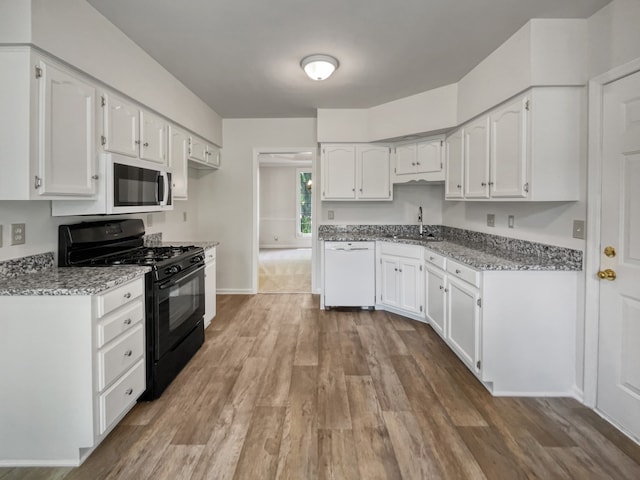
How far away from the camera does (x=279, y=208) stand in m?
10.2

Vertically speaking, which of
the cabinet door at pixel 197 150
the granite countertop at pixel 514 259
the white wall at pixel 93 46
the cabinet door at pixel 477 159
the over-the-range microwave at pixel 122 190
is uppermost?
the white wall at pixel 93 46

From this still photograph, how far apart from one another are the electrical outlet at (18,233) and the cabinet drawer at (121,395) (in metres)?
0.97

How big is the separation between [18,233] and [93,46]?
121 cm

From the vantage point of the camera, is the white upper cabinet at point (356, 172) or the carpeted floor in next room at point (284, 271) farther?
the carpeted floor in next room at point (284, 271)

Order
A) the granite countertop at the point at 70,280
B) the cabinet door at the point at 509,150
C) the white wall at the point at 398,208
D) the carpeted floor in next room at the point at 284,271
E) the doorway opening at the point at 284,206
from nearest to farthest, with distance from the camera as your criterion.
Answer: the granite countertop at the point at 70,280 → the cabinet door at the point at 509,150 → the white wall at the point at 398,208 → the carpeted floor in next room at the point at 284,271 → the doorway opening at the point at 284,206

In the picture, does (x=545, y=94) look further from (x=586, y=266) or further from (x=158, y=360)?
(x=158, y=360)

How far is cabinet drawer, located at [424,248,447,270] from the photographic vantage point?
3.16m

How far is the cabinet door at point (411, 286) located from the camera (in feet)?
12.4

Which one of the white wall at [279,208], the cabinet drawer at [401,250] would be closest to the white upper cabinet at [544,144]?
the cabinet drawer at [401,250]

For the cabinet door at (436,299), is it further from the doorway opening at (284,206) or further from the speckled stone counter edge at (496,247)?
the doorway opening at (284,206)

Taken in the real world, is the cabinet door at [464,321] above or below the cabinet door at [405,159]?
below

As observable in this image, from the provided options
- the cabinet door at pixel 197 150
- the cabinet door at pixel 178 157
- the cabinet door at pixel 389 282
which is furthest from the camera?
the cabinet door at pixel 389 282

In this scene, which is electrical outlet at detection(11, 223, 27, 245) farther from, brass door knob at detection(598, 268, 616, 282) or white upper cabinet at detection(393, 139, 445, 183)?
white upper cabinet at detection(393, 139, 445, 183)

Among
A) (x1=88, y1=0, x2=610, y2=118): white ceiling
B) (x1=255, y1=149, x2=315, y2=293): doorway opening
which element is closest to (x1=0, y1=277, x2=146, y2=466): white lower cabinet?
(x1=88, y1=0, x2=610, y2=118): white ceiling
